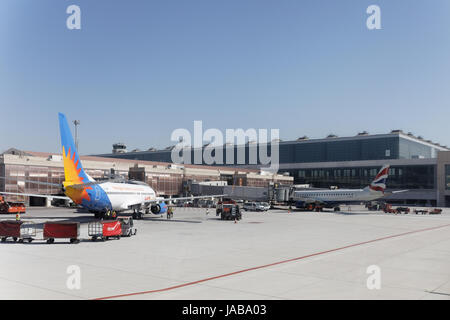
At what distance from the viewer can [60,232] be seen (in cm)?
2747

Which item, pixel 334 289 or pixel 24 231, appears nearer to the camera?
pixel 334 289

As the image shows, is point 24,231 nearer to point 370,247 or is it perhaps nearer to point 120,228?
point 120,228

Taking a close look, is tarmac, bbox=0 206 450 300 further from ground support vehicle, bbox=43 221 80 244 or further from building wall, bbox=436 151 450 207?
building wall, bbox=436 151 450 207

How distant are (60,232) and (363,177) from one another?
122 meters

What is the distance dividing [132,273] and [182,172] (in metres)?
93.1

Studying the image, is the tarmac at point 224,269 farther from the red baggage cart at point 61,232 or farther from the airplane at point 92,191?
the airplane at point 92,191

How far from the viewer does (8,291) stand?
14102 mm

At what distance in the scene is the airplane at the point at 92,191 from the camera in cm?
3725

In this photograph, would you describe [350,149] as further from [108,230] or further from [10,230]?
[10,230]

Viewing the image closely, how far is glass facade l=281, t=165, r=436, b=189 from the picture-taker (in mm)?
123800

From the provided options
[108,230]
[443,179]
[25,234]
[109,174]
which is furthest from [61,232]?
[443,179]
